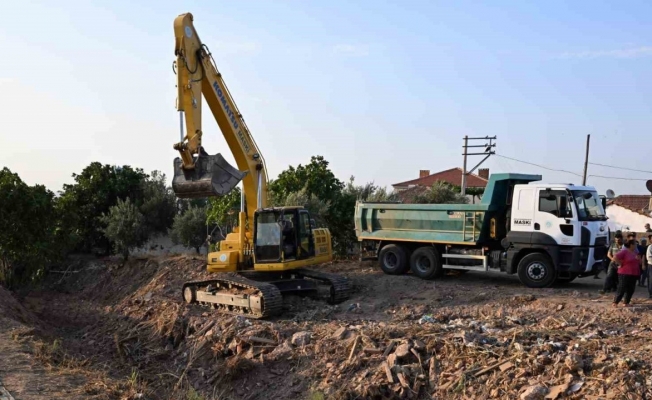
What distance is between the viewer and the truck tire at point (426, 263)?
16906 mm

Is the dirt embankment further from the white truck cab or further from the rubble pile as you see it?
the white truck cab

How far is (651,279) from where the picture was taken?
1378 cm

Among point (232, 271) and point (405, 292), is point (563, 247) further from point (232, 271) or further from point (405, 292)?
point (232, 271)

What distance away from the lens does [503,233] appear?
1617 centimetres

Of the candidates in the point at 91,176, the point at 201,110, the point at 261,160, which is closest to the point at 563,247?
the point at 261,160

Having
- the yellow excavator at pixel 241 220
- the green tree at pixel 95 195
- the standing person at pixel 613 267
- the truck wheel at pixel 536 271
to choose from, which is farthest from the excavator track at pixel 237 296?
the green tree at pixel 95 195

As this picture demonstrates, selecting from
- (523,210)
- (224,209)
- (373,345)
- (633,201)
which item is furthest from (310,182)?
(633,201)

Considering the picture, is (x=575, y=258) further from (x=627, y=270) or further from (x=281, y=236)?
(x=281, y=236)

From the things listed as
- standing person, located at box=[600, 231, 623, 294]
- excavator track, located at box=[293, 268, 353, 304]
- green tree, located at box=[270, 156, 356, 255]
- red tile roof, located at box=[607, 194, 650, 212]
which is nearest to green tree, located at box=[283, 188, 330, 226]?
green tree, located at box=[270, 156, 356, 255]

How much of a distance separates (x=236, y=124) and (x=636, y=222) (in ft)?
82.9

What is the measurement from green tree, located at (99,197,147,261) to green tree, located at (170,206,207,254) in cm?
147

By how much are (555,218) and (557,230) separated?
0.95 ft

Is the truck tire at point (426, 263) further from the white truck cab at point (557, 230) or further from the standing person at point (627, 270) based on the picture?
the standing person at point (627, 270)

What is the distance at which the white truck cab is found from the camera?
582 inches
